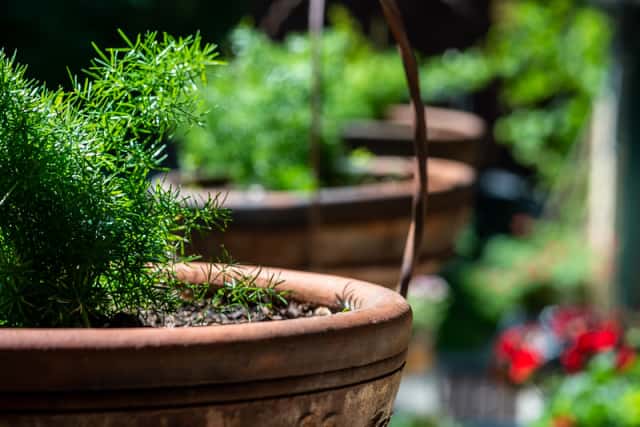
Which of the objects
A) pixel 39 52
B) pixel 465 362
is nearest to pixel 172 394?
pixel 39 52

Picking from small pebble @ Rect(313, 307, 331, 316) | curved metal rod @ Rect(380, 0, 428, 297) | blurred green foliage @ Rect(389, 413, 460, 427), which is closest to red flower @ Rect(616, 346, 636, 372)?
blurred green foliage @ Rect(389, 413, 460, 427)

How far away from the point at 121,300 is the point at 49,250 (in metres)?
0.08

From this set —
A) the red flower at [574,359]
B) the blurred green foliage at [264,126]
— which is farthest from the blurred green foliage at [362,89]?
the red flower at [574,359]

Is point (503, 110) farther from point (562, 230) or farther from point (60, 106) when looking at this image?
point (60, 106)

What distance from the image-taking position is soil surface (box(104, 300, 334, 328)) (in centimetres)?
92

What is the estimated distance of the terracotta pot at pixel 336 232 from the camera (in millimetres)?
2039

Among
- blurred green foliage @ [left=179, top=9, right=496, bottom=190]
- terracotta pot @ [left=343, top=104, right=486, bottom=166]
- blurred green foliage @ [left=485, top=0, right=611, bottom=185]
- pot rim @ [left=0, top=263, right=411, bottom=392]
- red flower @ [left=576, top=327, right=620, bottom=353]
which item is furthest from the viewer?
blurred green foliage @ [left=485, top=0, right=611, bottom=185]

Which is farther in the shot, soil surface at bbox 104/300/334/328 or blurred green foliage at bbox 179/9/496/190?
blurred green foliage at bbox 179/9/496/190

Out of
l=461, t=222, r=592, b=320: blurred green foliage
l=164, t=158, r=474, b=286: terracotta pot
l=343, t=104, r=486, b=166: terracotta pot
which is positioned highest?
l=164, t=158, r=474, b=286: terracotta pot

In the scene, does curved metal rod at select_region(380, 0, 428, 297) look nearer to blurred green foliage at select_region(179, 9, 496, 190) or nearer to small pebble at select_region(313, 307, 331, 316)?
small pebble at select_region(313, 307, 331, 316)

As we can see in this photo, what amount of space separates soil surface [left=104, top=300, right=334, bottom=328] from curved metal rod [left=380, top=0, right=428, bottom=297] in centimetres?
11

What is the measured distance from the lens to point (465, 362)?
678cm

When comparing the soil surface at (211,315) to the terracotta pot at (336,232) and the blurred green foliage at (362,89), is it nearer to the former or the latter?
the blurred green foliage at (362,89)

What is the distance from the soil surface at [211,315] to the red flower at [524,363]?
301 cm
